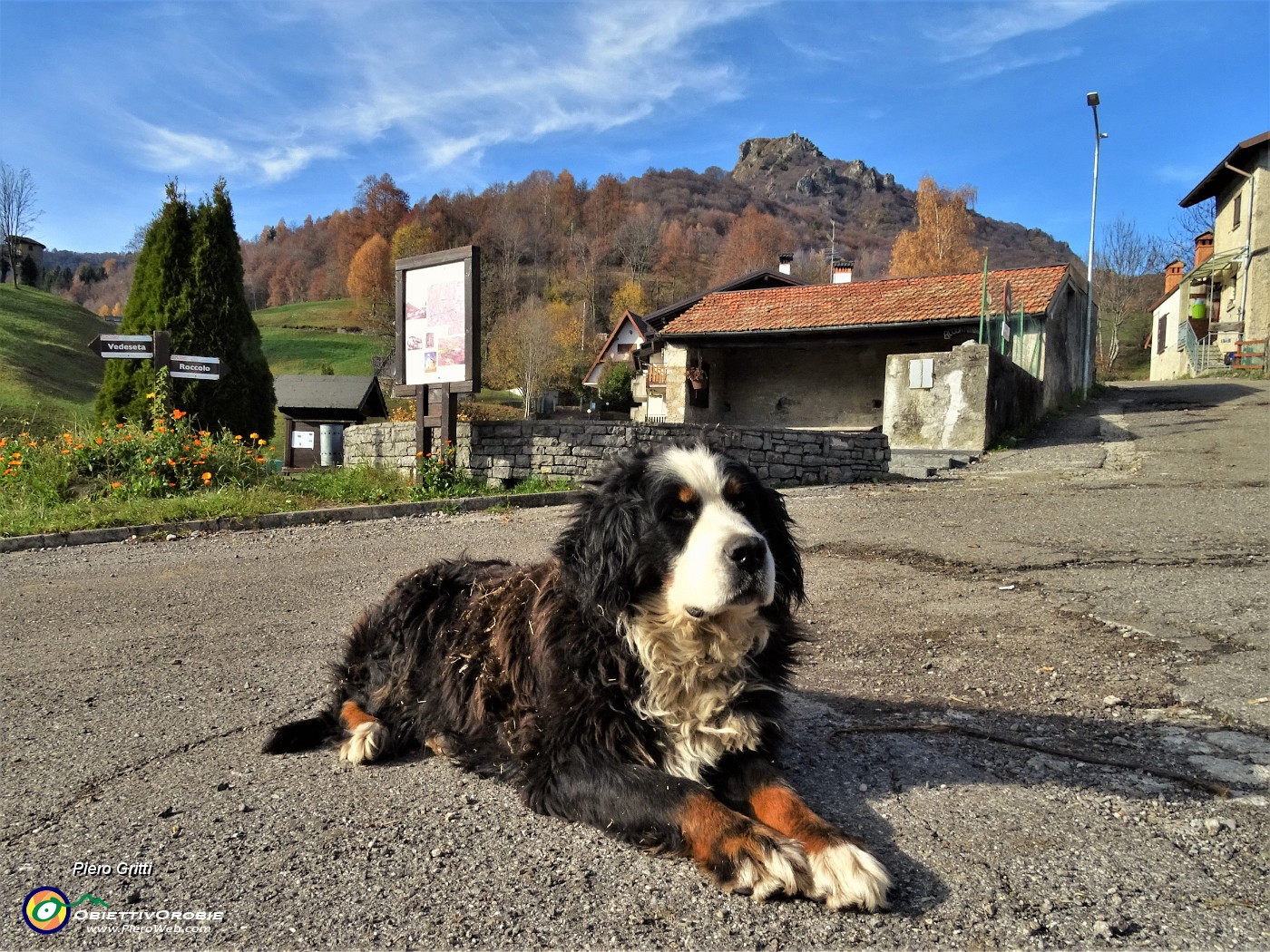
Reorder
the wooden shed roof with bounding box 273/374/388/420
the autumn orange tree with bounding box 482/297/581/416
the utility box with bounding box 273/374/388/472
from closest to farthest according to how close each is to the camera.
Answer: the utility box with bounding box 273/374/388/472, the wooden shed roof with bounding box 273/374/388/420, the autumn orange tree with bounding box 482/297/581/416

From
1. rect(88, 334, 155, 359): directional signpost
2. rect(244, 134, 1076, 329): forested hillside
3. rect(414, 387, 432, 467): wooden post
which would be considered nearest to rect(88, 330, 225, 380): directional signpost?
rect(88, 334, 155, 359): directional signpost

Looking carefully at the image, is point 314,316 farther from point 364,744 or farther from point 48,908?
point 48,908

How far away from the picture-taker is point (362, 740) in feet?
10.6

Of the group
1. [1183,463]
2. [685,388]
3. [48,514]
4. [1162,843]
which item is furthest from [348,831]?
[685,388]

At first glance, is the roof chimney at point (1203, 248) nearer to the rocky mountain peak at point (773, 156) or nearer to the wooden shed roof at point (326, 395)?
the wooden shed roof at point (326, 395)

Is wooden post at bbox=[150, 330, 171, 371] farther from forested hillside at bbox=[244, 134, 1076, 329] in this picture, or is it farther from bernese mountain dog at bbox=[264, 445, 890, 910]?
forested hillside at bbox=[244, 134, 1076, 329]

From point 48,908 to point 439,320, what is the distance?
11939 mm

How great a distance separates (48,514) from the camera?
388 inches

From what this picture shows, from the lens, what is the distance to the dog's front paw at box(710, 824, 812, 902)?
214 cm

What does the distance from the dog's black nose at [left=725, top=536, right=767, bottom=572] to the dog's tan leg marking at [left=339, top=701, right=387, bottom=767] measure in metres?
1.74

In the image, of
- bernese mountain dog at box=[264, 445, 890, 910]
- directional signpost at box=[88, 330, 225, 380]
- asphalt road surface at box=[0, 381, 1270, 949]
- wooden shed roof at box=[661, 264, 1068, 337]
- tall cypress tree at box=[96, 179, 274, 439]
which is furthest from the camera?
wooden shed roof at box=[661, 264, 1068, 337]

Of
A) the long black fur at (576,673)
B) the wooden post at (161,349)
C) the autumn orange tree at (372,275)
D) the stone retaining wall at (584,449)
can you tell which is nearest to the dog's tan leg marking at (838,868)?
the long black fur at (576,673)

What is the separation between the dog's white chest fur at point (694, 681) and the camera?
268cm

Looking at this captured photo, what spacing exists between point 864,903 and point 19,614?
21.7ft
